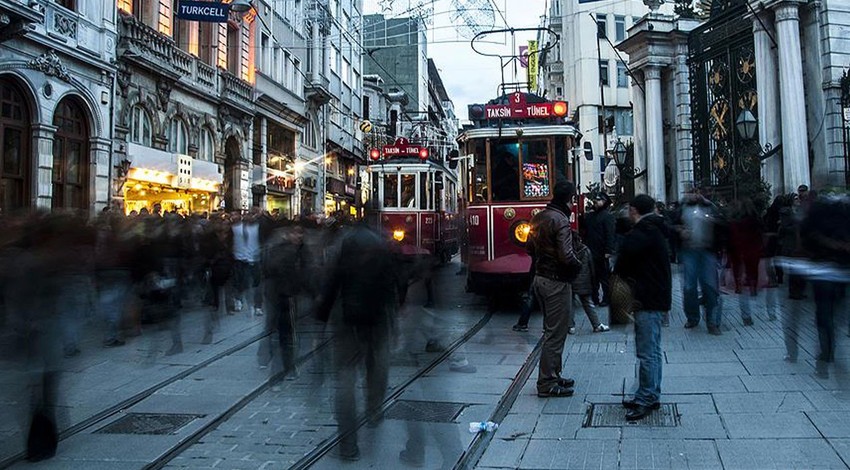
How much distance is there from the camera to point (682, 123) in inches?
896

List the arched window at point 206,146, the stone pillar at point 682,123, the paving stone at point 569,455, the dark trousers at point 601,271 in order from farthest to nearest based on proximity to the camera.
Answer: the arched window at point 206,146 → the stone pillar at point 682,123 → the dark trousers at point 601,271 → the paving stone at point 569,455

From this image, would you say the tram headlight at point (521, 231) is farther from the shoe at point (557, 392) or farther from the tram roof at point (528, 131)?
the shoe at point (557, 392)

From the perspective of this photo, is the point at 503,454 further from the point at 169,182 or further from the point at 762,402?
the point at 169,182

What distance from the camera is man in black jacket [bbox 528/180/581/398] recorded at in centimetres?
628

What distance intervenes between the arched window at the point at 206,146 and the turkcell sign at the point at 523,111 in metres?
15.5

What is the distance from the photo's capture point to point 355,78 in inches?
1919

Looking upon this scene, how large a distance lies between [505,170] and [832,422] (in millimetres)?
7477

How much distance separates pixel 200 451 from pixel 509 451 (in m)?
2.48

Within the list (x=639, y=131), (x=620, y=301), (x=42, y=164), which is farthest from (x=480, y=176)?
(x=639, y=131)

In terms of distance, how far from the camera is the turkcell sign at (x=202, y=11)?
1579cm

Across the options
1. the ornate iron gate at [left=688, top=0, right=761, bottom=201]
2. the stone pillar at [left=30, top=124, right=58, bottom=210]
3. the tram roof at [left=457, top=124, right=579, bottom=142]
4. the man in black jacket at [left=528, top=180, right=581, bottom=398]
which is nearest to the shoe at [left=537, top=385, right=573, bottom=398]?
the man in black jacket at [left=528, top=180, right=581, bottom=398]

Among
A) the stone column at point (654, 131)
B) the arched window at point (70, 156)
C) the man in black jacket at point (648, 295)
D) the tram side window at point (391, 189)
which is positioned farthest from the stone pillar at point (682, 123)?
the arched window at point (70, 156)

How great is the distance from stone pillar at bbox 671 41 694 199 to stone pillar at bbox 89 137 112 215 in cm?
1827

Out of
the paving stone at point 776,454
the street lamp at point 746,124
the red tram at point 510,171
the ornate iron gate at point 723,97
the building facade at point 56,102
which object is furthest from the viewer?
the ornate iron gate at point 723,97
